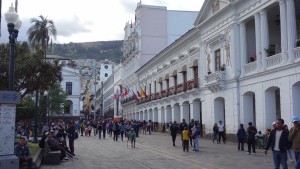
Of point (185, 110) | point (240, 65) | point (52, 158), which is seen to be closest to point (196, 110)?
point (185, 110)

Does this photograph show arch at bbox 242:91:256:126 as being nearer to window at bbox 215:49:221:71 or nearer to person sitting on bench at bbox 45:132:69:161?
window at bbox 215:49:221:71

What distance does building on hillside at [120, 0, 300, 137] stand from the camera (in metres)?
21.6

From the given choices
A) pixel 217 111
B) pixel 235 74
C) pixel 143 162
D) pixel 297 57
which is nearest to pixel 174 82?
pixel 217 111

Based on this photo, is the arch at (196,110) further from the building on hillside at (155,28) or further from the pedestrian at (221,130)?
the building on hillside at (155,28)

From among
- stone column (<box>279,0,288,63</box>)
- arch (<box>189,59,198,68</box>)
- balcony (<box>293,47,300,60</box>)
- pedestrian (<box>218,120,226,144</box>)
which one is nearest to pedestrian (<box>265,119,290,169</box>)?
balcony (<box>293,47,300,60</box>)

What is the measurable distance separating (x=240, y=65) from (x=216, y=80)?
2.87 meters

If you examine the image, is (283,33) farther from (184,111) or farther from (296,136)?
(184,111)

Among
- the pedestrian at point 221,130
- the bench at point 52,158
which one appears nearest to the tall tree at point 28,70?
the bench at point 52,158

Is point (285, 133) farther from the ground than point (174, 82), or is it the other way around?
point (174, 82)

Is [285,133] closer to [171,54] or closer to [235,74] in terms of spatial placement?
[235,74]

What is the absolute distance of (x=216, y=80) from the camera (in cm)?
2944

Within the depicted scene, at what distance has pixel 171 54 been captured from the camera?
44125 millimetres

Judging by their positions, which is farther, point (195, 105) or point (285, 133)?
point (195, 105)

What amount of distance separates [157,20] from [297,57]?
43945 mm
